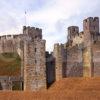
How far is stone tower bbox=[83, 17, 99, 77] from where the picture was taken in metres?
74.9

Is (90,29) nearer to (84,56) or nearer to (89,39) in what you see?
(89,39)

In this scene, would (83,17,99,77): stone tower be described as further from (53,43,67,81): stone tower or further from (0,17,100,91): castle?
(53,43,67,81): stone tower

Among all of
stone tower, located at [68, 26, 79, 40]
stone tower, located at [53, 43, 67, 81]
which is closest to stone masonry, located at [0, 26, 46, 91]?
stone tower, located at [53, 43, 67, 81]

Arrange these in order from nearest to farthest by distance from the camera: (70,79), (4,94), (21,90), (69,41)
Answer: (4,94) < (21,90) < (70,79) < (69,41)

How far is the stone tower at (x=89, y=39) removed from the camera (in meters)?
74.9

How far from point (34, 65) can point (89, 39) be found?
12.4 metres

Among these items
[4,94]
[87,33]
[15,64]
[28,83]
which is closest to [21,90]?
[28,83]

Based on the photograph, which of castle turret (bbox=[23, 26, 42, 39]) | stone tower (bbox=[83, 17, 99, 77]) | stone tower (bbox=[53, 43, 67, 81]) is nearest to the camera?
stone tower (bbox=[53, 43, 67, 81])

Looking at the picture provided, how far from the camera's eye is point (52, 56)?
7362 centimetres

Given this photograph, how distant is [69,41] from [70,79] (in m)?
15.0

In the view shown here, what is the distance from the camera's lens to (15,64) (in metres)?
76.6

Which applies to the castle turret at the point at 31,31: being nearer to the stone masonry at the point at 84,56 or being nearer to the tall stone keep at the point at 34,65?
the stone masonry at the point at 84,56

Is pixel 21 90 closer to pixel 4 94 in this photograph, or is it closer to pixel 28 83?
pixel 28 83

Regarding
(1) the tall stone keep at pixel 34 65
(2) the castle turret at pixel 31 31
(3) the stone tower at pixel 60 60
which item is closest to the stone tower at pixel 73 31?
(2) the castle turret at pixel 31 31
